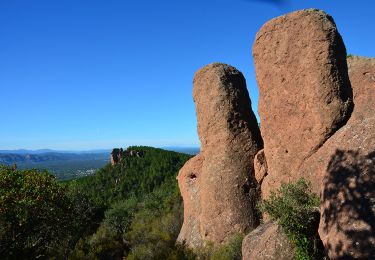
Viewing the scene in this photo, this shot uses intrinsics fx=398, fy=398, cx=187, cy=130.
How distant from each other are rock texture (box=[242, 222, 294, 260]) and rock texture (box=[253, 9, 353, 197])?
282 centimetres

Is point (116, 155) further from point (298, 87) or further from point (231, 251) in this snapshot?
point (298, 87)

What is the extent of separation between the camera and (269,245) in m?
14.5

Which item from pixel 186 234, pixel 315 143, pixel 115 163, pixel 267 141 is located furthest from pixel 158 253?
pixel 115 163

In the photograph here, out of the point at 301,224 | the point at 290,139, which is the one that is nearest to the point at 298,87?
the point at 290,139

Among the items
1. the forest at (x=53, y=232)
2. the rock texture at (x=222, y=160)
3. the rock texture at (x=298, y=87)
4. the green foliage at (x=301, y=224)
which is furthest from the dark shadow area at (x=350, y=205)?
the rock texture at (x=222, y=160)

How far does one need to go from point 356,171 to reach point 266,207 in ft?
15.1

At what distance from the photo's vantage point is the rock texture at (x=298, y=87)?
16766 mm

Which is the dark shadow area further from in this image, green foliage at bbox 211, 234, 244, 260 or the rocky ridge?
green foliage at bbox 211, 234, 244, 260

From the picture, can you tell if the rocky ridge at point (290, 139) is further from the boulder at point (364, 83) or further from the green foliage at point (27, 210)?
the green foliage at point (27, 210)

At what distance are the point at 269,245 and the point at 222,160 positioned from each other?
830 centimetres

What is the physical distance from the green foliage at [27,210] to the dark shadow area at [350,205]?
53.3 feet

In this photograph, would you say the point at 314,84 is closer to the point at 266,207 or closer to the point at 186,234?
the point at 266,207

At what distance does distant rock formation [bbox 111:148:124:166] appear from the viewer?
12289 centimetres

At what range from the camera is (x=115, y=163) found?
122 meters
